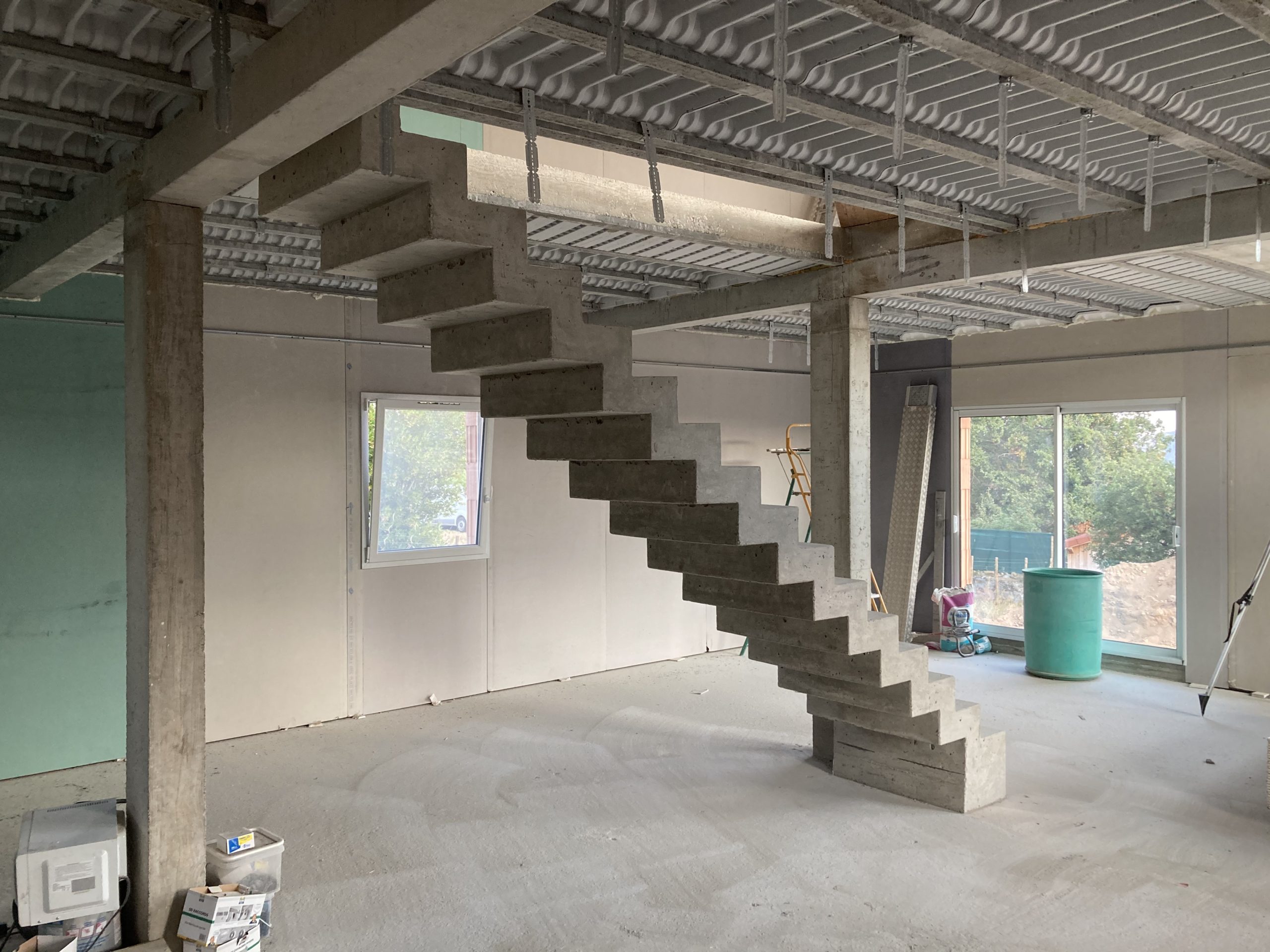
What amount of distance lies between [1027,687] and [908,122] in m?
5.76

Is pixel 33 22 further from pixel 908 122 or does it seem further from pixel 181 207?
pixel 908 122

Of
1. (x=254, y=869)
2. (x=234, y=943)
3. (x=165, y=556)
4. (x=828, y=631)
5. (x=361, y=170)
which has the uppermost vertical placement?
(x=361, y=170)

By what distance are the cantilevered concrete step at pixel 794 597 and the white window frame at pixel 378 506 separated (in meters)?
2.67

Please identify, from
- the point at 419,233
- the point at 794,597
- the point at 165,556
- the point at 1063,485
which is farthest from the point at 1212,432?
the point at 165,556

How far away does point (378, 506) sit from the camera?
712 cm

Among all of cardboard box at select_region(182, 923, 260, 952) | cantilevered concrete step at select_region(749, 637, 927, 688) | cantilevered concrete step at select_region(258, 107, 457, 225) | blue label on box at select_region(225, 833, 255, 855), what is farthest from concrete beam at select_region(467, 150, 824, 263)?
cardboard box at select_region(182, 923, 260, 952)

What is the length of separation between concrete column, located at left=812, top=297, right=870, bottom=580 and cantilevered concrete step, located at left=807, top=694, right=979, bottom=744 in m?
0.83

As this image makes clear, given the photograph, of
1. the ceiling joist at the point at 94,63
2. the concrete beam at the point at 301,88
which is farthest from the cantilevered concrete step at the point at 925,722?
the ceiling joist at the point at 94,63

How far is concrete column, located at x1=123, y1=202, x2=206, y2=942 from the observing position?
3.66 m

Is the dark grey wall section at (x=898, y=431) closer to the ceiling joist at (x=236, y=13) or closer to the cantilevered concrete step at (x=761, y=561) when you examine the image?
the cantilevered concrete step at (x=761, y=561)

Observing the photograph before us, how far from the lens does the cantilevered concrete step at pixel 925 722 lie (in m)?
5.14

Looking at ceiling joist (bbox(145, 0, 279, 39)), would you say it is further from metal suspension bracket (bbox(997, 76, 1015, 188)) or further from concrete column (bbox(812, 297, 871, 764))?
concrete column (bbox(812, 297, 871, 764))

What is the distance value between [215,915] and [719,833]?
246 centimetres

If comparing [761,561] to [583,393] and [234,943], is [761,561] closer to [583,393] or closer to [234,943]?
[583,393]
